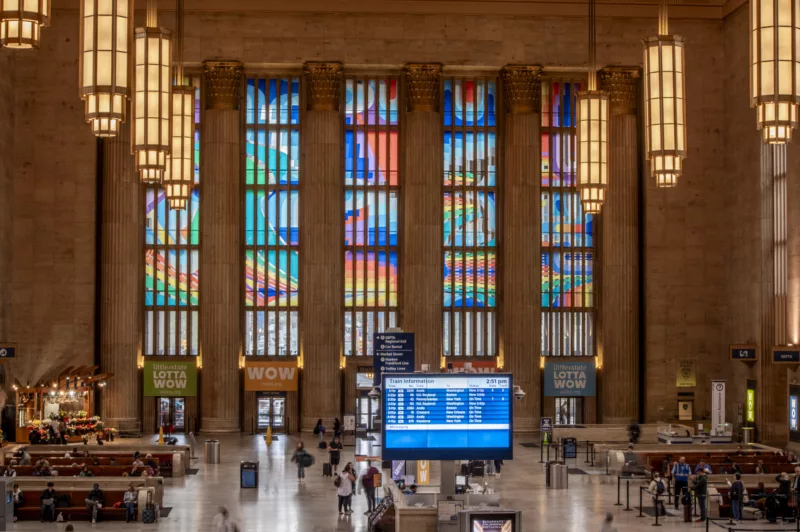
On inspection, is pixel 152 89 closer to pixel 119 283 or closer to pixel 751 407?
pixel 119 283

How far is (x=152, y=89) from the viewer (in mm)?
23203

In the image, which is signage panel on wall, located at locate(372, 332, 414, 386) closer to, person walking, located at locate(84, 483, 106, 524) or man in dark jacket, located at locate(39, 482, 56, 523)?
person walking, located at locate(84, 483, 106, 524)

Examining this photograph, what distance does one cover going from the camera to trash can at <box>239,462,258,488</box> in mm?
34219

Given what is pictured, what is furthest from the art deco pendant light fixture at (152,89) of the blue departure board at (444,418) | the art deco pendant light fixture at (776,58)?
the art deco pendant light fixture at (776,58)

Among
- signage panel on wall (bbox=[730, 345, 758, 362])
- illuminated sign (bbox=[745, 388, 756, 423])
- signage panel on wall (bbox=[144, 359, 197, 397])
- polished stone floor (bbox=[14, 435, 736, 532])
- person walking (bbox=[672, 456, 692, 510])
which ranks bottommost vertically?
polished stone floor (bbox=[14, 435, 736, 532])

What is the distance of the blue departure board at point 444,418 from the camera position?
24.5 m

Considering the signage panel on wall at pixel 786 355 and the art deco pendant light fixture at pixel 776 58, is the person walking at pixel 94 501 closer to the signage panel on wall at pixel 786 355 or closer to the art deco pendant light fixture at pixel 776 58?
the art deco pendant light fixture at pixel 776 58

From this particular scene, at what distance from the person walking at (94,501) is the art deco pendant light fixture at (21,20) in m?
14.9

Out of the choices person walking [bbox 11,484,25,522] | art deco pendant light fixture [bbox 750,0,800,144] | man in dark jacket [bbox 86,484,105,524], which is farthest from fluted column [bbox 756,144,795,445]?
person walking [bbox 11,484,25,522]

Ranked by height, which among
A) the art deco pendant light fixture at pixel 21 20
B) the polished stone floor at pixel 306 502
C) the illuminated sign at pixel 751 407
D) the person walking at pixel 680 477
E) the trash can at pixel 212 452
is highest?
the art deco pendant light fixture at pixel 21 20

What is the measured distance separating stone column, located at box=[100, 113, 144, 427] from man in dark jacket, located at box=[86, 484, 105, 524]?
64.8ft

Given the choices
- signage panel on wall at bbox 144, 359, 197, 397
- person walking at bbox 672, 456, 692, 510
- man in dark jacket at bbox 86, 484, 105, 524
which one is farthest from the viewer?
signage panel on wall at bbox 144, 359, 197, 397

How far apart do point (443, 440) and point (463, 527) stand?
6.26 ft

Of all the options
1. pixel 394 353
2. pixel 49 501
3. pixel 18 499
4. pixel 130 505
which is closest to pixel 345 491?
pixel 130 505
